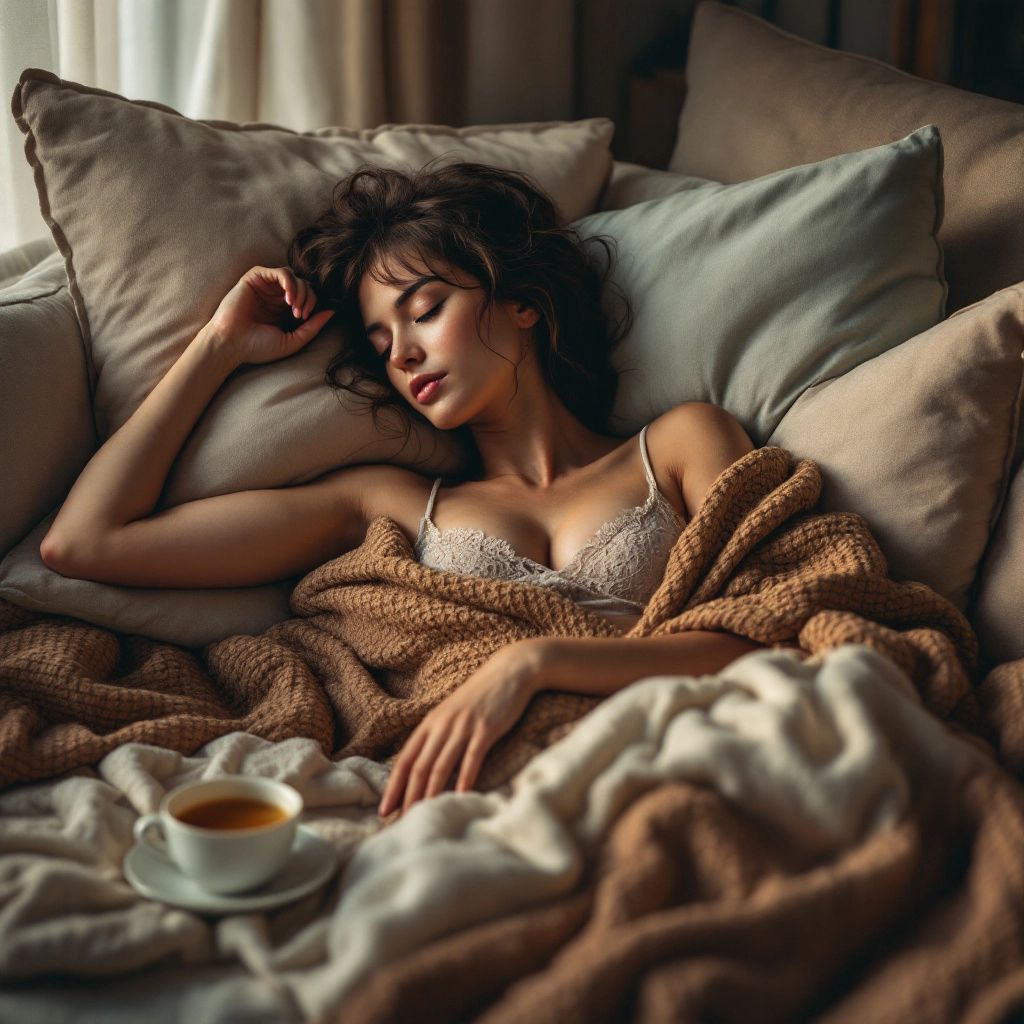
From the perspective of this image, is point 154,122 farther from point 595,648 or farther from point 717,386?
point 595,648

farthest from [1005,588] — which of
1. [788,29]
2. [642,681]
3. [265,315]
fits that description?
[788,29]

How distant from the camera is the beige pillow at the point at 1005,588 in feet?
4.12

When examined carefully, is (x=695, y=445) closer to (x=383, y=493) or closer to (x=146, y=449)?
(x=383, y=493)

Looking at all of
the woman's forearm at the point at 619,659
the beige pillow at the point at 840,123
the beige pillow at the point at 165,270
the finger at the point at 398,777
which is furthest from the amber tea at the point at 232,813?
the beige pillow at the point at 840,123

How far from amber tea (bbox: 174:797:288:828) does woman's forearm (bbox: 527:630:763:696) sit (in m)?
0.31

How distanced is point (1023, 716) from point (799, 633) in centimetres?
22

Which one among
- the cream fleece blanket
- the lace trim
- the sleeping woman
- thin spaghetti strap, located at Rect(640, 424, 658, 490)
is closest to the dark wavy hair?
the sleeping woman

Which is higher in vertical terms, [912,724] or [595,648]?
[912,724]

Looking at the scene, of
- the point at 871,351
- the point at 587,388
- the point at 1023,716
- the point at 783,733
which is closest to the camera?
the point at 783,733

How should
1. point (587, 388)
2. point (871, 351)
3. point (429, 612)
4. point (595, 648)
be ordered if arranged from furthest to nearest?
point (587, 388)
point (871, 351)
point (429, 612)
point (595, 648)

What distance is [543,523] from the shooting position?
1.46 m

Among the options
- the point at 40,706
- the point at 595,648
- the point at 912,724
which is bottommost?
the point at 40,706

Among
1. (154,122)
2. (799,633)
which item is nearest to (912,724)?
(799,633)

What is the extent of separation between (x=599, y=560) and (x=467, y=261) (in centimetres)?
46
